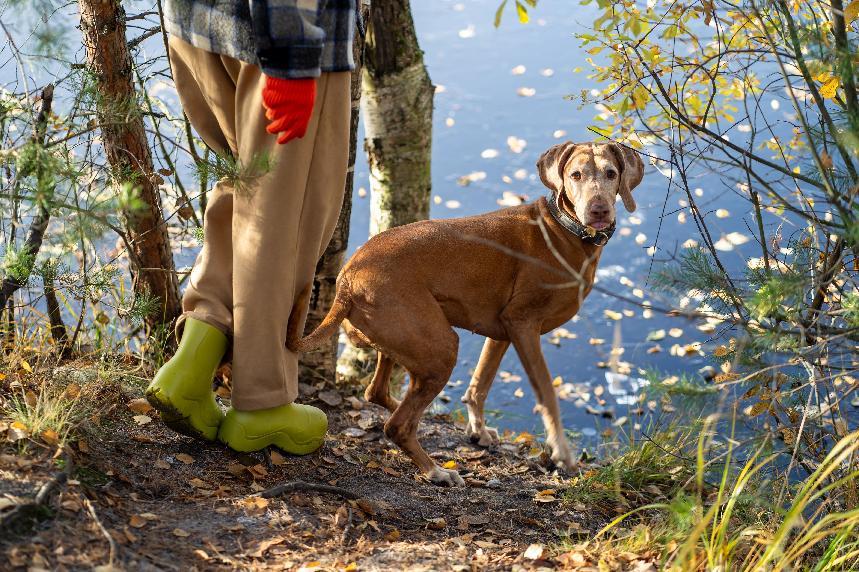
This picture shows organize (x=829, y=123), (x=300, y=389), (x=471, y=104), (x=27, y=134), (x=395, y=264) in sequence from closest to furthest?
(x=829, y=123)
(x=27, y=134)
(x=395, y=264)
(x=300, y=389)
(x=471, y=104)

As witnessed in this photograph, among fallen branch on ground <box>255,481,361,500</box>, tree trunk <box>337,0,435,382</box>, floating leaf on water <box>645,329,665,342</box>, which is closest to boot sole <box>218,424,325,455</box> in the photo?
fallen branch on ground <box>255,481,361,500</box>

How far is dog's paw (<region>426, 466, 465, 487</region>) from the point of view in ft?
13.6

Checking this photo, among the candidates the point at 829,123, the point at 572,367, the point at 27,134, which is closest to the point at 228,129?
the point at 27,134

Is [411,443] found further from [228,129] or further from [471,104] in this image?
[471,104]

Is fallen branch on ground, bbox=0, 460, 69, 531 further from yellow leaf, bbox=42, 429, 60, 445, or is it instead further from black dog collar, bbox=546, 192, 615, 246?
black dog collar, bbox=546, 192, 615, 246

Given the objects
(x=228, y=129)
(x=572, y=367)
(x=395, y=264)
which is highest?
(x=228, y=129)

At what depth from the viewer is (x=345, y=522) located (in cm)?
344

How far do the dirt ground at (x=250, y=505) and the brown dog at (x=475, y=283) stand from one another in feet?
1.00

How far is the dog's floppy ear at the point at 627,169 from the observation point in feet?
13.5

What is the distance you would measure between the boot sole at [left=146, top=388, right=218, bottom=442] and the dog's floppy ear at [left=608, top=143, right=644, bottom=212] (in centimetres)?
211

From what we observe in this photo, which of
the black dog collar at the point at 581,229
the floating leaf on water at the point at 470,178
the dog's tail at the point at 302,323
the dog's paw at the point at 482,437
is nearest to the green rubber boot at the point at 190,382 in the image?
the dog's tail at the point at 302,323

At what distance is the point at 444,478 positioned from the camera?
416cm

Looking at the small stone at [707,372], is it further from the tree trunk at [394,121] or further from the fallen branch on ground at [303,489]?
the fallen branch on ground at [303,489]

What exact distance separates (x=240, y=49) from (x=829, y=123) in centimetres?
211
